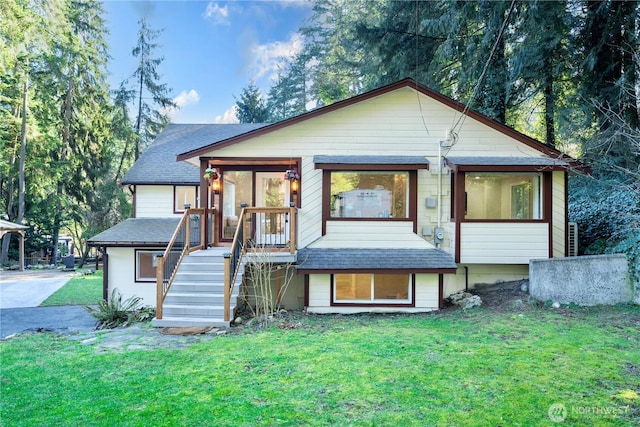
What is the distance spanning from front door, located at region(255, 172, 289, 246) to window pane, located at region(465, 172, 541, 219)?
448 cm

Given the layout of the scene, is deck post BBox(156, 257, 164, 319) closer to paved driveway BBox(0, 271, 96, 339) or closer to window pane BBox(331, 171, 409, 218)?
paved driveway BBox(0, 271, 96, 339)

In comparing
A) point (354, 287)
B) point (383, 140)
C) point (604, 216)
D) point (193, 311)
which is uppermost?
point (383, 140)

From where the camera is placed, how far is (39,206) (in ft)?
73.3

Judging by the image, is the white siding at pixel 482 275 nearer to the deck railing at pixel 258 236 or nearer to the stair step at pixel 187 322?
the deck railing at pixel 258 236

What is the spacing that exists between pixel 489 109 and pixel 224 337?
1138 centimetres

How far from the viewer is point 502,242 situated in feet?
26.8


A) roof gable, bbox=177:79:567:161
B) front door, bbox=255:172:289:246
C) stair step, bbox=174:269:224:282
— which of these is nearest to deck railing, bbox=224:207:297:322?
front door, bbox=255:172:289:246

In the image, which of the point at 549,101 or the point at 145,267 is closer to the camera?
the point at 145,267

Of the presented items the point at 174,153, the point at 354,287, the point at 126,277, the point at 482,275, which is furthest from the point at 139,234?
the point at 482,275

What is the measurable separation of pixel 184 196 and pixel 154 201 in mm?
1129


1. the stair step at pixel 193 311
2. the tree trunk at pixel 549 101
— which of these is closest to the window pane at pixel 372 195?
the stair step at pixel 193 311

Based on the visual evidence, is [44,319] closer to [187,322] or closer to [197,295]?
[197,295]

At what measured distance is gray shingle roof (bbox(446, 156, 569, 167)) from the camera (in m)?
8.02

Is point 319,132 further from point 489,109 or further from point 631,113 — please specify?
point 631,113
